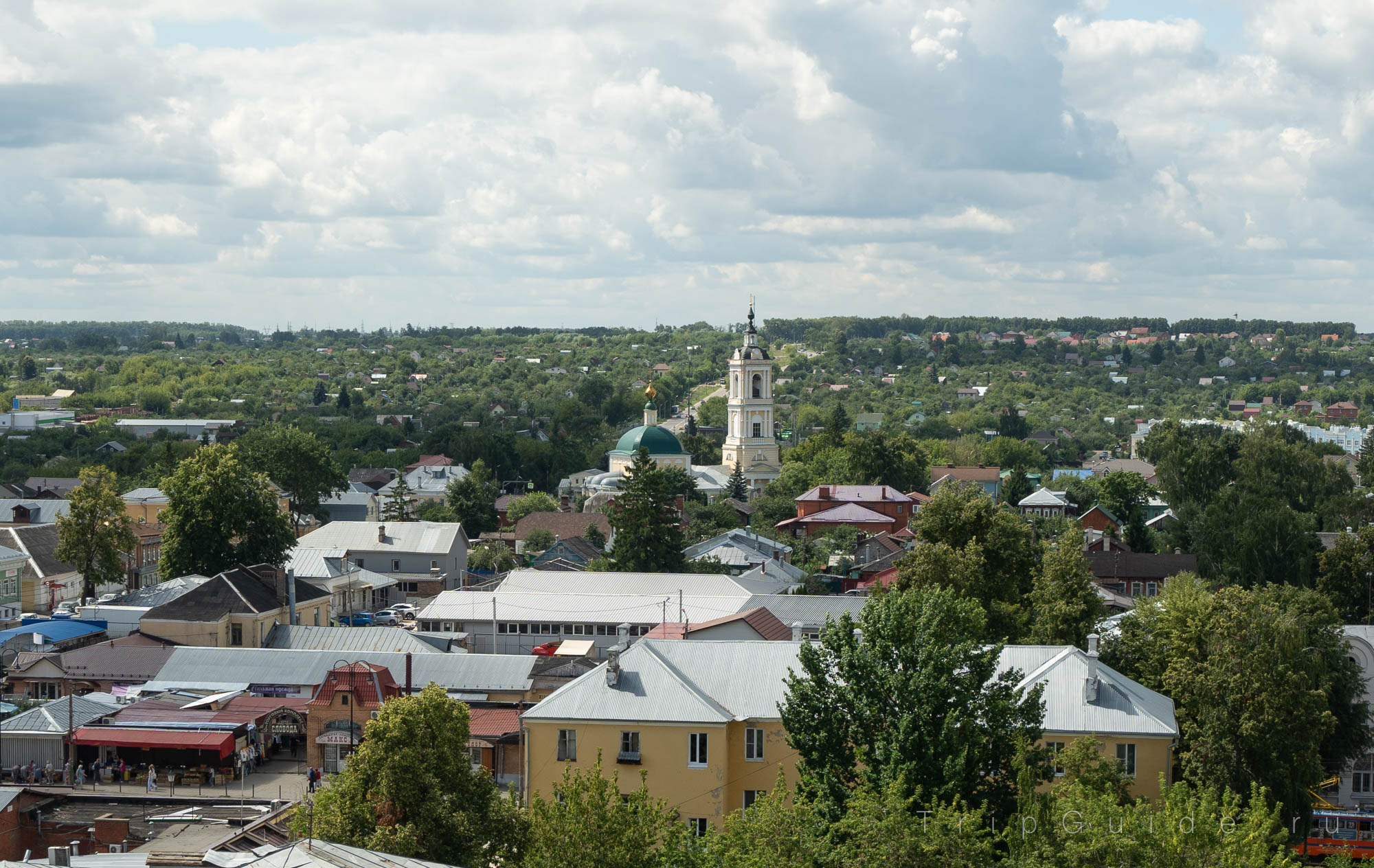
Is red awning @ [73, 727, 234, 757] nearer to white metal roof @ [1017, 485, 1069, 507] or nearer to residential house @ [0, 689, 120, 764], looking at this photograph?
residential house @ [0, 689, 120, 764]

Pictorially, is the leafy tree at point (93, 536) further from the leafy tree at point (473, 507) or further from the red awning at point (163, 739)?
the red awning at point (163, 739)

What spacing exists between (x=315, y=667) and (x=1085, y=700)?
2118 centimetres

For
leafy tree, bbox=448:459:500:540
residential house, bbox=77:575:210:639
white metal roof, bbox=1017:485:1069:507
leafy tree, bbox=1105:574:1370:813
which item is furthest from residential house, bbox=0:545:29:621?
white metal roof, bbox=1017:485:1069:507

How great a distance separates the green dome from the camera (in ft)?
300

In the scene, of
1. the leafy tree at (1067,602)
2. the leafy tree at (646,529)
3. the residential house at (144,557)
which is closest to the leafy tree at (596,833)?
the leafy tree at (1067,602)

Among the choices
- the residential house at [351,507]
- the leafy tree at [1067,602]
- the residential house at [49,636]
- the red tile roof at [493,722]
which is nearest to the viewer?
the red tile roof at [493,722]

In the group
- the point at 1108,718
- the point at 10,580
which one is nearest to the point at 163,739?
the point at 1108,718

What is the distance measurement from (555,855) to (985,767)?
6.25 m

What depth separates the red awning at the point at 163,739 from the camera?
33219mm

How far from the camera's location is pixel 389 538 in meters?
62.1

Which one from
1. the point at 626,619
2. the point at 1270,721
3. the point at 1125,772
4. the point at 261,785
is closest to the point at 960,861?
the point at 1125,772

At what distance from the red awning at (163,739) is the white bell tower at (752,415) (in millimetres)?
65615

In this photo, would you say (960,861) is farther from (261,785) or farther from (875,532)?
(875,532)

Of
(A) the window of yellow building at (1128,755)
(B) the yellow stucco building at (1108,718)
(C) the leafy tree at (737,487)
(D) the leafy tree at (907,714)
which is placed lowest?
(C) the leafy tree at (737,487)
